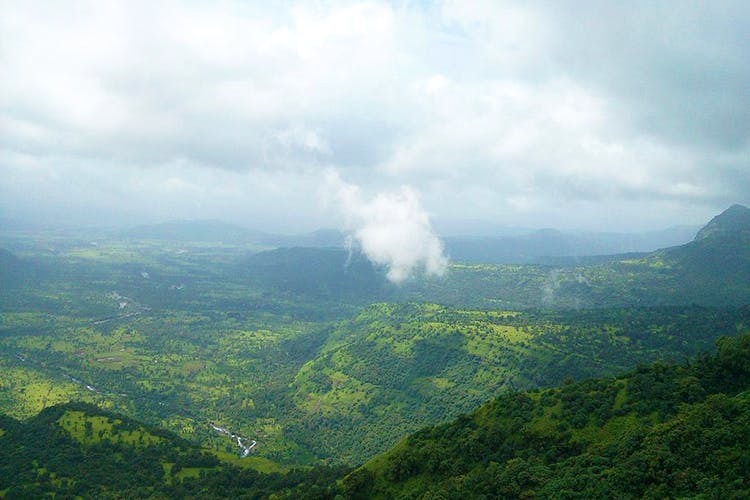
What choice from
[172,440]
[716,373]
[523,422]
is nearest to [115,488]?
[172,440]

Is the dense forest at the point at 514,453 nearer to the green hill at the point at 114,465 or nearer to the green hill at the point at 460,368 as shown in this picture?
the green hill at the point at 114,465

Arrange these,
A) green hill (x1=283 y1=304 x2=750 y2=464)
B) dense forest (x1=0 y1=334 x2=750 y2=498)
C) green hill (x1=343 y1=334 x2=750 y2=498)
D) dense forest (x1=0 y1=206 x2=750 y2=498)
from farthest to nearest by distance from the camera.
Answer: green hill (x1=283 y1=304 x2=750 y2=464)
dense forest (x1=0 y1=206 x2=750 y2=498)
dense forest (x1=0 y1=334 x2=750 y2=498)
green hill (x1=343 y1=334 x2=750 y2=498)

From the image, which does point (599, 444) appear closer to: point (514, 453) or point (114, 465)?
point (514, 453)

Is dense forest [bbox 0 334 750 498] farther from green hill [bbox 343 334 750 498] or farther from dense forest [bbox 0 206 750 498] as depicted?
dense forest [bbox 0 206 750 498]

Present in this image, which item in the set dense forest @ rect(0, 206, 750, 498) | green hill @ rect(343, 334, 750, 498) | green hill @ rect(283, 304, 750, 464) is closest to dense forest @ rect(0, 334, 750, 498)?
green hill @ rect(343, 334, 750, 498)

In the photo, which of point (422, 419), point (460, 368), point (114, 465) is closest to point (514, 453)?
point (422, 419)

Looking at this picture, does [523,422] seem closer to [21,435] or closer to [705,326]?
[21,435]

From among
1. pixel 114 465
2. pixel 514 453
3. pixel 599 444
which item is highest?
pixel 599 444

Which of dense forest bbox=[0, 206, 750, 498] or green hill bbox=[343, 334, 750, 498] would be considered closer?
green hill bbox=[343, 334, 750, 498]

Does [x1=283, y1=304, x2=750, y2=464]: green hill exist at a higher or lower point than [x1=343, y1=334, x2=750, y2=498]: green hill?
lower
